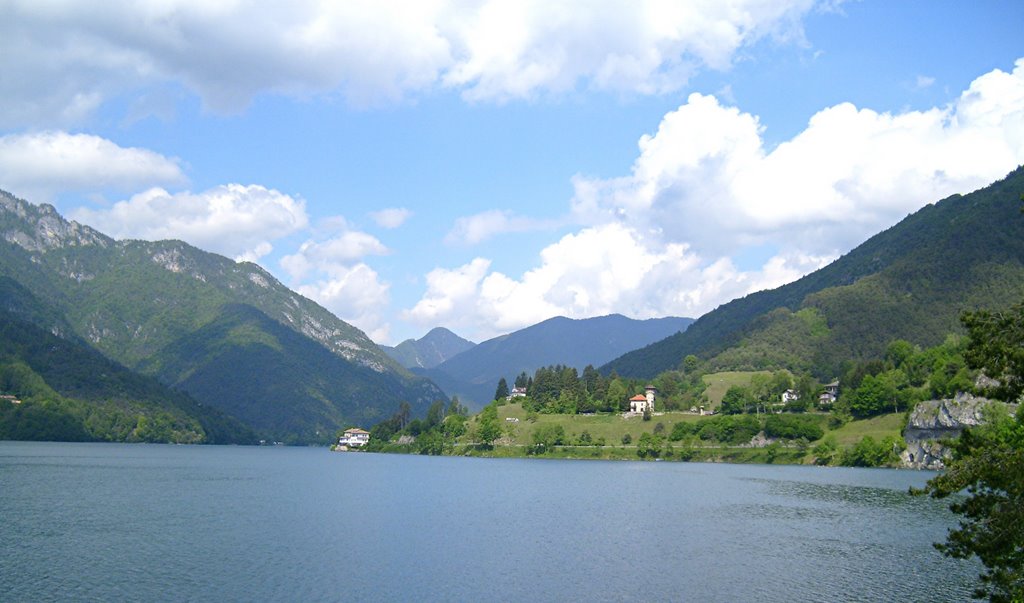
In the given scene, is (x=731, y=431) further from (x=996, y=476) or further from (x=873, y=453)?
(x=996, y=476)

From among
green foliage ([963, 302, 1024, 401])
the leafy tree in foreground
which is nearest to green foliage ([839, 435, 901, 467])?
the leafy tree in foreground

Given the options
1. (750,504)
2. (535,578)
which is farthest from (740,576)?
(750,504)

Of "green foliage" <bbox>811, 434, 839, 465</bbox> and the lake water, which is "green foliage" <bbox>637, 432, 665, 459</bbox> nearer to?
"green foliage" <bbox>811, 434, 839, 465</bbox>

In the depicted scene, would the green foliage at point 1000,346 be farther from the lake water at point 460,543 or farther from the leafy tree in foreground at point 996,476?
the lake water at point 460,543

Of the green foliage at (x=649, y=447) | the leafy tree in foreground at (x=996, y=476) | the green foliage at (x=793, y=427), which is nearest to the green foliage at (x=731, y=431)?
the green foliage at (x=793, y=427)

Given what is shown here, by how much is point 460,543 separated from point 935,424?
12462 centimetres

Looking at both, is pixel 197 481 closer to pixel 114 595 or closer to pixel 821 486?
pixel 114 595

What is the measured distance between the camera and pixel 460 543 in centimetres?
5978

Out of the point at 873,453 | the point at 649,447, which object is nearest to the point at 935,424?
the point at 873,453

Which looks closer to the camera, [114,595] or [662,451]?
[114,595]

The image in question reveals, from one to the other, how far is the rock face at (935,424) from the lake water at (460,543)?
50.0 m

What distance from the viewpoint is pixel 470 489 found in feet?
349

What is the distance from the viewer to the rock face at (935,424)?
143m

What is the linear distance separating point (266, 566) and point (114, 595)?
10.6 metres
